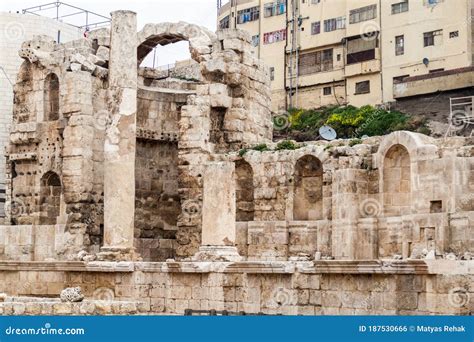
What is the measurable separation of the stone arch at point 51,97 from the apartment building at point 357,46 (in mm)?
18965

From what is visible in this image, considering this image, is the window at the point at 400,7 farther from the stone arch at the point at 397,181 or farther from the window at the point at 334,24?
the stone arch at the point at 397,181

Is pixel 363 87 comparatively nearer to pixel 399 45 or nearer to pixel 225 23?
pixel 399 45

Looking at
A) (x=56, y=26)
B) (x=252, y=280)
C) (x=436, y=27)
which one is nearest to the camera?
(x=252, y=280)

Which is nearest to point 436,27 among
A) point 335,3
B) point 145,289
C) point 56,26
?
point 335,3

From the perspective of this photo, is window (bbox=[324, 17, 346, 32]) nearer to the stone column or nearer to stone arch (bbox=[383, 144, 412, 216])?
the stone column

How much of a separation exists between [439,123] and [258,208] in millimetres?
17219

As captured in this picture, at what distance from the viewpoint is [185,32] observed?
2881cm

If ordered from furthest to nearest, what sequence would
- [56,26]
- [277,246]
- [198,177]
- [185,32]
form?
[56,26]
[185,32]
[198,177]
[277,246]

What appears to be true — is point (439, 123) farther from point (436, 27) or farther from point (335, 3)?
point (335, 3)

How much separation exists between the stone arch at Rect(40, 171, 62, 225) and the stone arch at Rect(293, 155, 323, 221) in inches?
312

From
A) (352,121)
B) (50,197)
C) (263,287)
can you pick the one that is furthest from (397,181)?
(352,121)

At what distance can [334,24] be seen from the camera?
4844 centimetres

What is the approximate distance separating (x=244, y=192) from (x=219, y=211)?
5.93 meters

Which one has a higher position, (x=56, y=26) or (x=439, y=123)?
(x=56, y=26)
